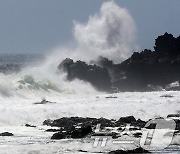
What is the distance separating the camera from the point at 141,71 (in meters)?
66.2

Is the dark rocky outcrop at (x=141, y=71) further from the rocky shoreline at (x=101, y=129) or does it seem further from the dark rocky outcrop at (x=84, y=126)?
the dark rocky outcrop at (x=84, y=126)

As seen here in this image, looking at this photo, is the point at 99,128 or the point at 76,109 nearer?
the point at 99,128

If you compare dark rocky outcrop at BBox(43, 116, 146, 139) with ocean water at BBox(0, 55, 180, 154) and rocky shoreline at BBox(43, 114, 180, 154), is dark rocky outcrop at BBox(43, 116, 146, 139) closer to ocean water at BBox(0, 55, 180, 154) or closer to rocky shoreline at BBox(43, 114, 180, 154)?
rocky shoreline at BBox(43, 114, 180, 154)

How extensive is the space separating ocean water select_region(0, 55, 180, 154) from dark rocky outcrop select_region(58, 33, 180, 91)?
71.4 inches

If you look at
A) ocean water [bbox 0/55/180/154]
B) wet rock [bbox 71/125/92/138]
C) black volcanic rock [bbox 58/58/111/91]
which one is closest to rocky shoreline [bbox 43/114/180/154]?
wet rock [bbox 71/125/92/138]

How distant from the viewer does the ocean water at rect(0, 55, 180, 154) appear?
20.6 meters

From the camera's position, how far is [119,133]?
2422cm

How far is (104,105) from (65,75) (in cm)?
2699

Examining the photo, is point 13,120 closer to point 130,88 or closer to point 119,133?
point 119,133

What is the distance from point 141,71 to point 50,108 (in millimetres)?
30566

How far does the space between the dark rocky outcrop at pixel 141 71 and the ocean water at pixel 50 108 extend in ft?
5.95

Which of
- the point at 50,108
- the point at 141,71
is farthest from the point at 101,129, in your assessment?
the point at 141,71

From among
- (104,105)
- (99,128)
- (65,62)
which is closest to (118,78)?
(65,62)

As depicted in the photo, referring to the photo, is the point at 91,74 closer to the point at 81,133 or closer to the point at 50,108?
the point at 50,108
